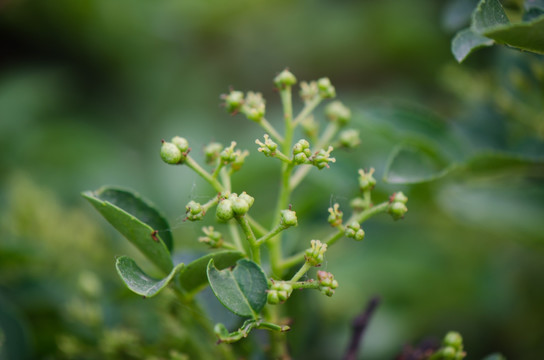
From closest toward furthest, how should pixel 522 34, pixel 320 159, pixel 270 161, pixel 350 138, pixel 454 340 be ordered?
pixel 522 34, pixel 320 159, pixel 454 340, pixel 350 138, pixel 270 161

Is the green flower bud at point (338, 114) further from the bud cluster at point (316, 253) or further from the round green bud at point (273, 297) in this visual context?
the round green bud at point (273, 297)

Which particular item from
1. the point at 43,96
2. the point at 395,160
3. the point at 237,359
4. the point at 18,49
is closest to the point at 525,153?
the point at 395,160

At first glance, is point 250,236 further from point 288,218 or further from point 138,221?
point 138,221

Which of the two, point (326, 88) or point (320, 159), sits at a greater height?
point (326, 88)

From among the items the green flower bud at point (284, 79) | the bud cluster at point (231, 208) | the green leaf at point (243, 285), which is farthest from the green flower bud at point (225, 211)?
the green flower bud at point (284, 79)

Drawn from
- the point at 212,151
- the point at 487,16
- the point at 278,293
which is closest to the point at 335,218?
the point at 278,293
